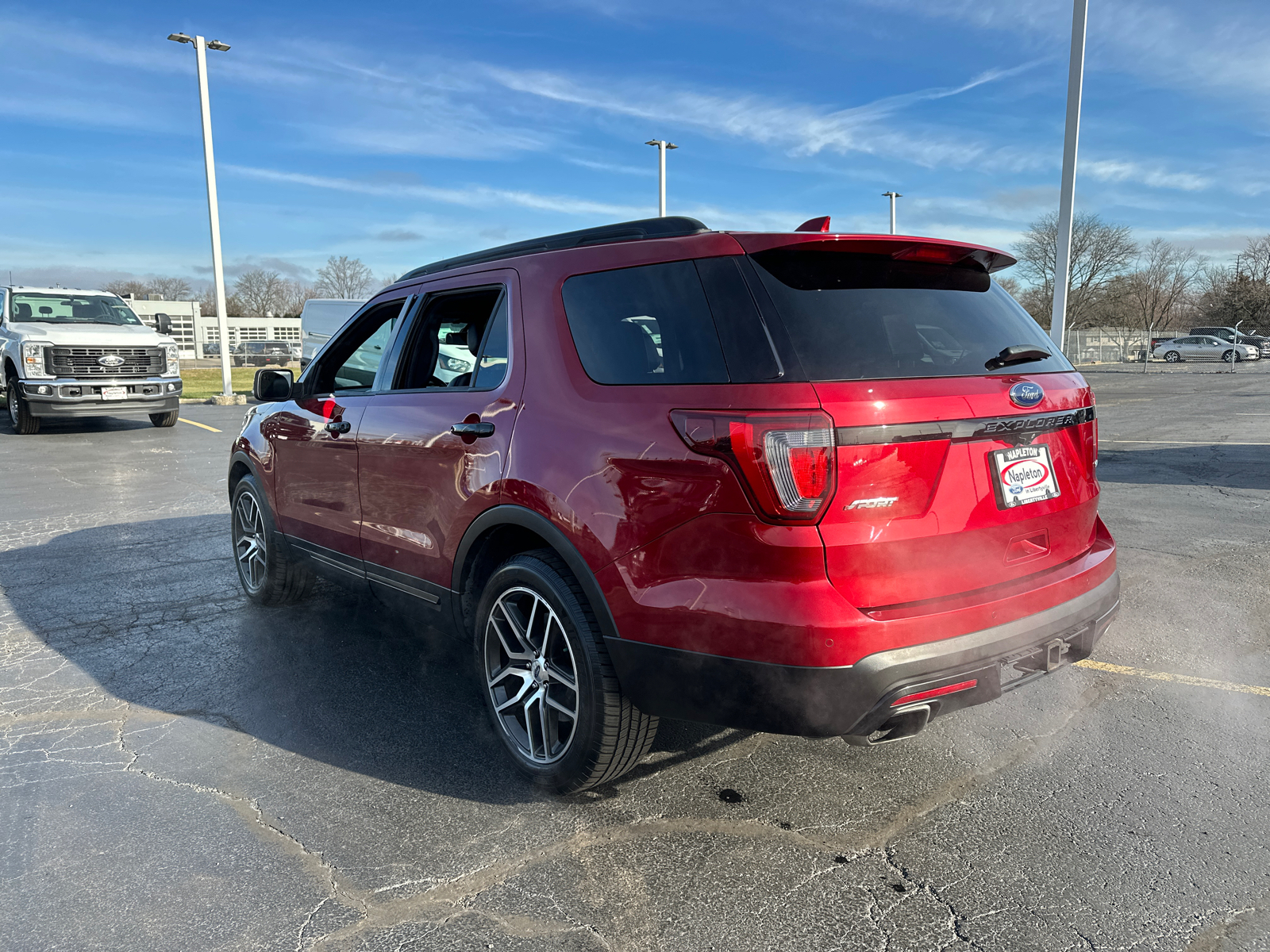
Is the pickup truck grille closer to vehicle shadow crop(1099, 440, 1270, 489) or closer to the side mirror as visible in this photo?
the side mirror

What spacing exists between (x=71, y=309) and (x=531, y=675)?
54.2 ft

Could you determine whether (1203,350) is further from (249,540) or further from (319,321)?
(249,540)

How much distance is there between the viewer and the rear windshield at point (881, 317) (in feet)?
8.52

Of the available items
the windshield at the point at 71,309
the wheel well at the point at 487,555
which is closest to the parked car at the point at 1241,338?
the windshield at the point at 71,309

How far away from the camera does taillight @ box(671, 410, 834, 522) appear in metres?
2.43

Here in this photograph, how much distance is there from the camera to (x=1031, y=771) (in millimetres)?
3217

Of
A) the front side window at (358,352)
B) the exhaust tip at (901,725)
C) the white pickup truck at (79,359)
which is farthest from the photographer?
the white pickup truck at (79,359)

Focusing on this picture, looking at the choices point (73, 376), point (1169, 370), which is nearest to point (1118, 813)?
point (73, 376)

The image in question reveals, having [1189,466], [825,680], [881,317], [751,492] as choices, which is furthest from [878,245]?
[1189,466]

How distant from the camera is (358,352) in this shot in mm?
4793

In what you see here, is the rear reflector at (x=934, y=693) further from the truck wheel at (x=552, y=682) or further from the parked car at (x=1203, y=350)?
the parked car at (x=1203, y=350)

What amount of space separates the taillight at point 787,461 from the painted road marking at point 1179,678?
223 centimetres

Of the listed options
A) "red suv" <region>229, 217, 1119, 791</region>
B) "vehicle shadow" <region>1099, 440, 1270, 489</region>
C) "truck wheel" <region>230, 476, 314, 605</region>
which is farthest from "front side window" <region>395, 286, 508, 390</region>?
"vehicle shadow" <region>1099, 440, 1270, 489</region>

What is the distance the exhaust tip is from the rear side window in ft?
3.47
